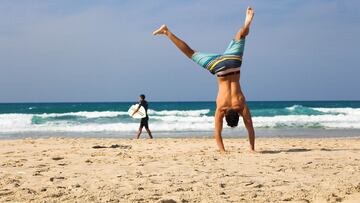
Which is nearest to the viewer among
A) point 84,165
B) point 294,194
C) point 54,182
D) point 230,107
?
point 294,194

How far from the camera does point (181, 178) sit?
5.95 meters

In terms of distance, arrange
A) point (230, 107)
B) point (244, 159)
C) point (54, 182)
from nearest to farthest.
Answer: point (54, 182), point (244, 159), point (230, 107)

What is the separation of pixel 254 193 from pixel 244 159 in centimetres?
279

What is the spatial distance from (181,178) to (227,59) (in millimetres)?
3368

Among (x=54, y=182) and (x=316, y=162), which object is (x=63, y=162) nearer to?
(x=54, y=182)

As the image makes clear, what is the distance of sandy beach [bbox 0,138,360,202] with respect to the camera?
16.2ft

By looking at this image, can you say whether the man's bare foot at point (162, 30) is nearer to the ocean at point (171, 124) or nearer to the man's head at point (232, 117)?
the man's head at point (232, 117)

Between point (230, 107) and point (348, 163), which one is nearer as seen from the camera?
point (348, 163)

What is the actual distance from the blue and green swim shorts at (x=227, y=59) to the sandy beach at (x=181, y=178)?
1632mm

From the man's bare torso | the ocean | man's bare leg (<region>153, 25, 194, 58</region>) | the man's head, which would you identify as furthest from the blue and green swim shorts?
the ocean

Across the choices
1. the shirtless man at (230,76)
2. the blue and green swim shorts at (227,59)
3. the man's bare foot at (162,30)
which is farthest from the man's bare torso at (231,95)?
the man's bare foot at (162,30)

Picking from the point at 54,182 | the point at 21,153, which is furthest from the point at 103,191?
the point at 21,153

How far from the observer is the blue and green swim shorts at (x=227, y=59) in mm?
8688

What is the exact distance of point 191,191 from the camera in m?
5.18
